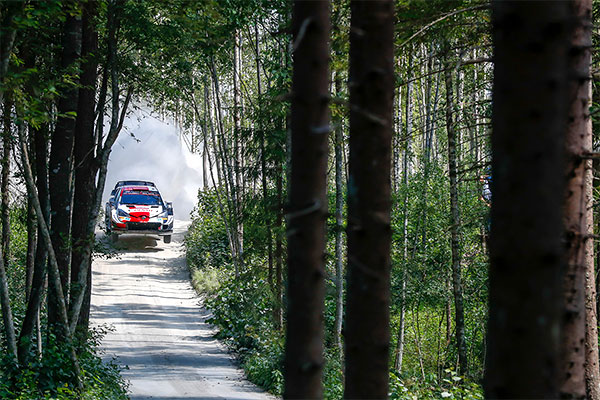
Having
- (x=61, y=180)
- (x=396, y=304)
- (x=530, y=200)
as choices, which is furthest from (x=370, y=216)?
(x=396, y=304)

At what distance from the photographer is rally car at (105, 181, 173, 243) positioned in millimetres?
26969

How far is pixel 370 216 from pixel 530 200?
1715 mm

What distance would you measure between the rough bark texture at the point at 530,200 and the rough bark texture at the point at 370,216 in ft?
5.05

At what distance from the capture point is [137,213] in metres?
27.1

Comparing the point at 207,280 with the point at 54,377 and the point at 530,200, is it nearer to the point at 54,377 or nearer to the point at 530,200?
the point at 54,377

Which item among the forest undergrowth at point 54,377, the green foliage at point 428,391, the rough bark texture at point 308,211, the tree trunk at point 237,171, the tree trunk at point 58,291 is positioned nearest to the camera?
the rough bark texture at point 308,211

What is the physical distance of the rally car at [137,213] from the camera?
88.5ft

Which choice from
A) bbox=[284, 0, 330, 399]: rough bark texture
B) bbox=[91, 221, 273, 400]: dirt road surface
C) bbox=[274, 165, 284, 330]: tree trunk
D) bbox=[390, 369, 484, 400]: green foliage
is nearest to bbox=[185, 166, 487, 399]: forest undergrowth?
bbox=[390, 369, 484, 400]: green foliage

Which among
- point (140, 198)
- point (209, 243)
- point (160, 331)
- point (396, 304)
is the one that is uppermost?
point (140, 198)

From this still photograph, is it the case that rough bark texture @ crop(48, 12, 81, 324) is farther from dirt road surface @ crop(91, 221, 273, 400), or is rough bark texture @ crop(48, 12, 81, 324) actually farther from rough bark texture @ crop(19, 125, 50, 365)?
dirt road surface @ crop(91, 221, 273, 400)

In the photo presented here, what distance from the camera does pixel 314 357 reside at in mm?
3654

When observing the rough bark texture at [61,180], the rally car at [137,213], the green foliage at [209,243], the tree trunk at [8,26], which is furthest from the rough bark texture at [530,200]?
the rally car at [137,213]

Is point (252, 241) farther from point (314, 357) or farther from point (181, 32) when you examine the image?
point (314, 357)

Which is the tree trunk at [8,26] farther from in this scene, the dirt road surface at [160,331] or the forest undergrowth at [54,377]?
the dirt road surface at [160,331]
